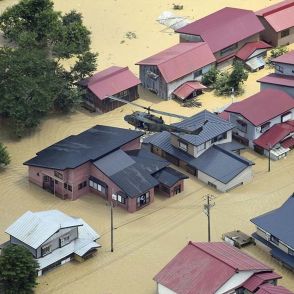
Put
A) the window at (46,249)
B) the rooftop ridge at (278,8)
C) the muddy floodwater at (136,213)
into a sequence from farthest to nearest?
the rooftop ridge at (278,8), the window at (46,249), the muddy floodwater at (136,213)

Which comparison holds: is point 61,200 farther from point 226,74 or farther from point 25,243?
point 226,74

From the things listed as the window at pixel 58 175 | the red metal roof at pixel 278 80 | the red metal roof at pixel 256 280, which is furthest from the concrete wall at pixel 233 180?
the red metal roof at pixel 256 280

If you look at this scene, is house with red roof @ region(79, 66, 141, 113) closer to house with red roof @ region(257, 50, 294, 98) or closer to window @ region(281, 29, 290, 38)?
house with red roof @ region(257, 50, 294, 98)

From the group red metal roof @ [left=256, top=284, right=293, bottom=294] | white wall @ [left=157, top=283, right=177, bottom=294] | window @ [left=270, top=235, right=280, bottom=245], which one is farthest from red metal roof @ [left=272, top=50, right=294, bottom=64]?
white wall @ [left=157, top=283, right=177, bottom=294]

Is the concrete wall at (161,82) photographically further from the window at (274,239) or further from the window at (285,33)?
the window at (274,239)

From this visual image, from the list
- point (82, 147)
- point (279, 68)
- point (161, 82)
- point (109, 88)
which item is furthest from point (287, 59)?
point (82, 147)

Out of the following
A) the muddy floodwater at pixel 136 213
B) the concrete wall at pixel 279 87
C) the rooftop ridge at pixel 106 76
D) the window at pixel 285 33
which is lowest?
the muddy floodwater at pixel 136 213

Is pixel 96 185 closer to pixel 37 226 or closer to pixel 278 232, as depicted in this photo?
pixel 37 226
